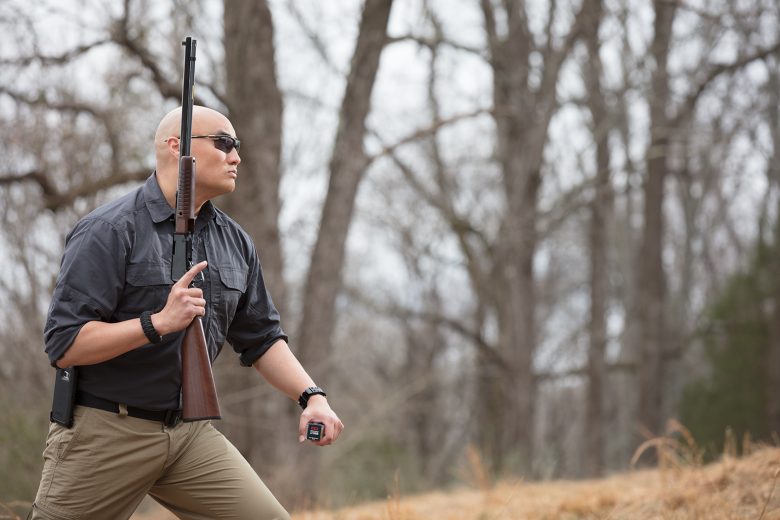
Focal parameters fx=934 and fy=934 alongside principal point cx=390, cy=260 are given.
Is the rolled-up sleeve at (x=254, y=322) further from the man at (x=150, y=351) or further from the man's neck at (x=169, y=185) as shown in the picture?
the man's neck at (x=169, y=185)

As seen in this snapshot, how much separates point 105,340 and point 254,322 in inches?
30.0

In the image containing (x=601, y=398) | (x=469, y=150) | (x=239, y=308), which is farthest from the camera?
(x=469, y=150)

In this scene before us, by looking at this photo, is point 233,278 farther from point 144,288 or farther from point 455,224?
point 455,224

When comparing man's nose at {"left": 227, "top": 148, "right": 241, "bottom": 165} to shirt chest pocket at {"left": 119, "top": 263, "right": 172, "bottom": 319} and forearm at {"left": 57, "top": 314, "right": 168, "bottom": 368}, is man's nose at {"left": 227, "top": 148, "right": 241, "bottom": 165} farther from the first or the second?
forearm at {"left": 57, "top": 314, "right": 168, "bottom": 368}

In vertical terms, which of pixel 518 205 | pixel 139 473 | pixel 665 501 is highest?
pixel 518 205

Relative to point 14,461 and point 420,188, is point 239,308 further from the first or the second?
point 420,188

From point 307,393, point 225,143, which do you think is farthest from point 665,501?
point 225,143

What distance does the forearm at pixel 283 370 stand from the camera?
3.35 m

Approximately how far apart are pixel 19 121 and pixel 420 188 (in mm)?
6879

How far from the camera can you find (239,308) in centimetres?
343

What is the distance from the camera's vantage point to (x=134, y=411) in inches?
119

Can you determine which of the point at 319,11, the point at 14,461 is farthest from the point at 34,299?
the point at 319,11

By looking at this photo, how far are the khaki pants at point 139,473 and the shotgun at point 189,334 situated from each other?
0.19 metres

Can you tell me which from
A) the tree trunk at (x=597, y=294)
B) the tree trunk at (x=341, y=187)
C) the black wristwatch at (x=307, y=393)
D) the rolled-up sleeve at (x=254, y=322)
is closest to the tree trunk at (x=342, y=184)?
the tree trunk at (x=341, y=187)
